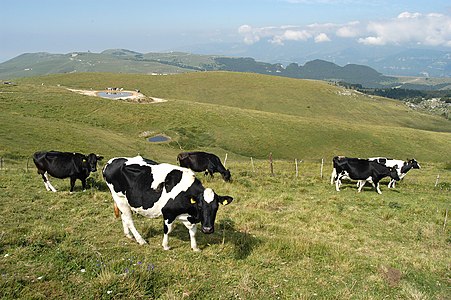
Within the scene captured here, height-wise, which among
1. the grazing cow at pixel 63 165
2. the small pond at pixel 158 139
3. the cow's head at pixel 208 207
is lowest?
the small pond at pixel 158 139

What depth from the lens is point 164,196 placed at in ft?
31.8

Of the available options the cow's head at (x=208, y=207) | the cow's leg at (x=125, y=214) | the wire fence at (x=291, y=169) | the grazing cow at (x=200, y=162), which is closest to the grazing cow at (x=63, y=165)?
the cow's leg at (x=125, y=214)

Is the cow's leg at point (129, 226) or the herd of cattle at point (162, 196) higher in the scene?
the herd of cattle at point (162, 196)

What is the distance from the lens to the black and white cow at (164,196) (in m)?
9.31

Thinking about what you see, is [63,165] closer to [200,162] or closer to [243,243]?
[200,162]

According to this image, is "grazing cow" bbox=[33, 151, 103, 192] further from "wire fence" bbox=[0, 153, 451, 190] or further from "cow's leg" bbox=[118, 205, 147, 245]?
"wire fence" bbox=[0, 153, 451, 190]

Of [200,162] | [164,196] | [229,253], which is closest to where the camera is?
[229,253]

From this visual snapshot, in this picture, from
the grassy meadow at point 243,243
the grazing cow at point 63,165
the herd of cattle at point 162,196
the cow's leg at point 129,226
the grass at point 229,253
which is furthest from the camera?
the grazing cow at point 63,165

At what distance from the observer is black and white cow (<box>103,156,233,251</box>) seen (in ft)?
30.6

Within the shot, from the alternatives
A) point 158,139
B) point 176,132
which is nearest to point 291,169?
point 158,139

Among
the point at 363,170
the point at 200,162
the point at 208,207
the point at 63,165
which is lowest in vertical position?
the point at 363,170

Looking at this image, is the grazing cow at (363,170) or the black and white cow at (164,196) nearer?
the black and white cow at (164,196)

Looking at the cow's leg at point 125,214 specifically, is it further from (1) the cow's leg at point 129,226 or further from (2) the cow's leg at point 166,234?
(2) the cow's leg at point 166,234

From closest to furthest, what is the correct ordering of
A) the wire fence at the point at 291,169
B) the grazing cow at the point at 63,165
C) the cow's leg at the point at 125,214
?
the cow's leg at the point at 125,214, the grazing cow at the point at 63,165, the wire fence at the point at 291,169
